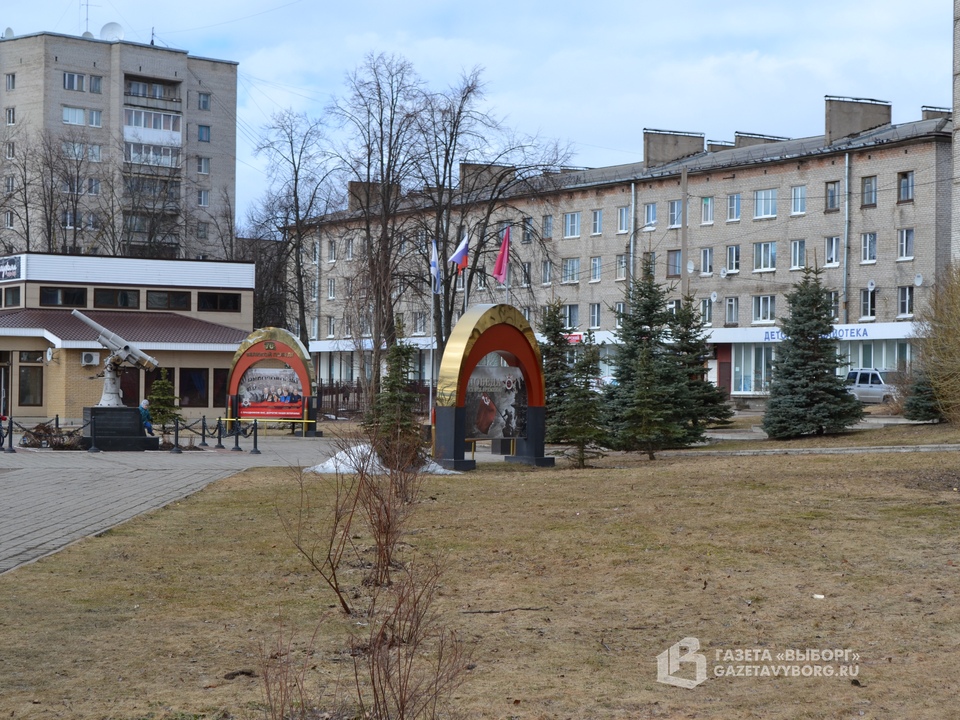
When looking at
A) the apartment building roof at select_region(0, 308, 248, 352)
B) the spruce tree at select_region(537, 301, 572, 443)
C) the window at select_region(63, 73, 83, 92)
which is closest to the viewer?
the spruce tree at select_region(537, 301, 572, 443)

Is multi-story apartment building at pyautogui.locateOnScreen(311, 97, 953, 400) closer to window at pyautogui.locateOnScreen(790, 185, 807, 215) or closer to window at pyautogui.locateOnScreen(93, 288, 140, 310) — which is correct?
window at pyautogui.locateOnScreen(790, 185, 807, 215)

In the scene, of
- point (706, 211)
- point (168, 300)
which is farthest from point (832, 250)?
point (168, 300)

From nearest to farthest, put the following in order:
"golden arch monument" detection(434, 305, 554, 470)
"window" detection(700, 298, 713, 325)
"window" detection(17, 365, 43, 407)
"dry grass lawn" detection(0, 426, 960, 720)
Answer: "dry grass lawn" detection(0, 426, 960, 720), "golden arch monument" detection(434, 305, 554, 470), "window" detection(17, 365, 43, 407), "window" detection(700, 298, 713, 325)

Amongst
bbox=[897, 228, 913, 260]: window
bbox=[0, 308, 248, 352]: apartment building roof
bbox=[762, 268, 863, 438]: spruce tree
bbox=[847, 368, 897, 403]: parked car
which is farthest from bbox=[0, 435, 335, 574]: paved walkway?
bbox=[897, 228, 913, 260]: window

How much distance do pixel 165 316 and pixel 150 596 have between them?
135 ft

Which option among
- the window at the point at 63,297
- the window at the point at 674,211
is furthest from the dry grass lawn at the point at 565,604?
the window at the point at 674,211

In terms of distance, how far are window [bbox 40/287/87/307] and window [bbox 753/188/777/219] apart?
33.4m

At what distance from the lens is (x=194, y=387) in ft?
155

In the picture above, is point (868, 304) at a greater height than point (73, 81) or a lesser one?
lesser

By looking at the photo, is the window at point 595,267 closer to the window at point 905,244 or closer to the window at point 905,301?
the window at point 905,244

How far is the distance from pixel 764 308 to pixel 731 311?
2.18 m

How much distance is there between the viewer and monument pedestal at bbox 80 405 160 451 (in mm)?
29547

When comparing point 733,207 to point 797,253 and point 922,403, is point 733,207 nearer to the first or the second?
point 797,253

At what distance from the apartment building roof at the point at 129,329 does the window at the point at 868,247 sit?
29.5 metres
